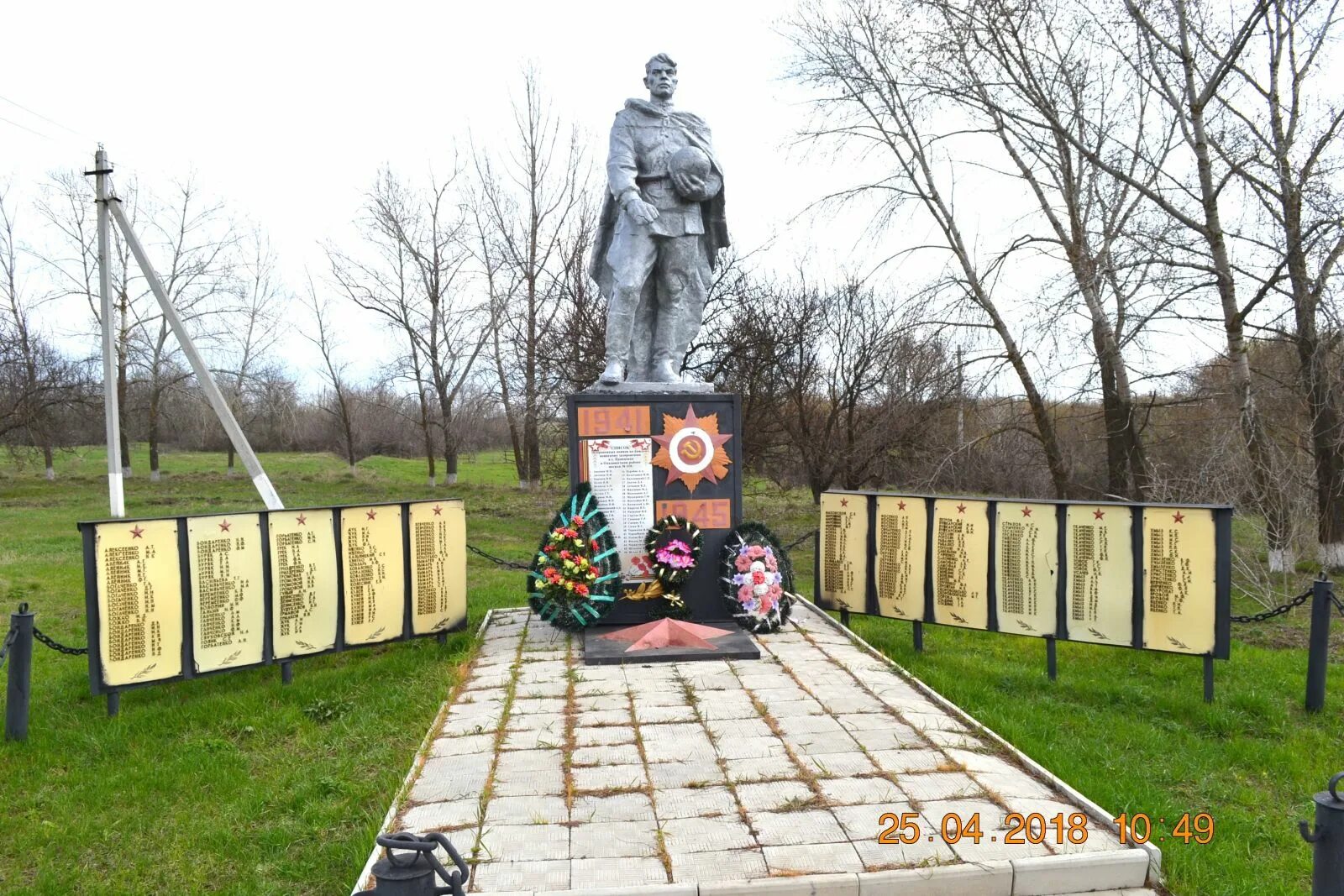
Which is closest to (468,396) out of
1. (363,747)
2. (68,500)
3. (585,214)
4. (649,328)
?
(585,214)

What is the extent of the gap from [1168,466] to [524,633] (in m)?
7.39

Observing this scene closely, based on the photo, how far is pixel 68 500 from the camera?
742 inches

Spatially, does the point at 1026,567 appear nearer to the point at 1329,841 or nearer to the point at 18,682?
the point at 1329,841

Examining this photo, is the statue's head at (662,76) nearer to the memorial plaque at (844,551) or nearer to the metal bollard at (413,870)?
the memorial plaque at (844,551)

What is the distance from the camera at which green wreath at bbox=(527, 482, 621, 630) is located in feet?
18.4

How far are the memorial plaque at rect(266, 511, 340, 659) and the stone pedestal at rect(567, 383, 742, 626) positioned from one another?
5.46ft

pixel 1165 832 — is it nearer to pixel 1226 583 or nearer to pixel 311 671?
pixel 1226 583

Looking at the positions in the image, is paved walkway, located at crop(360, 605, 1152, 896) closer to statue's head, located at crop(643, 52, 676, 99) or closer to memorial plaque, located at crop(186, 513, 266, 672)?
memorial plaque, located at crop(186, 513, 266, 672)

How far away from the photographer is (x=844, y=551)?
6.23 m

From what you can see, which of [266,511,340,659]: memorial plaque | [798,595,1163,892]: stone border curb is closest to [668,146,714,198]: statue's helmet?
[266,511,340,659]: memorial plaque

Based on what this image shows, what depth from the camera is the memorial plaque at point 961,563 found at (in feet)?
18.1

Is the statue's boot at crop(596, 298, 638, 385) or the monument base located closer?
the monument base

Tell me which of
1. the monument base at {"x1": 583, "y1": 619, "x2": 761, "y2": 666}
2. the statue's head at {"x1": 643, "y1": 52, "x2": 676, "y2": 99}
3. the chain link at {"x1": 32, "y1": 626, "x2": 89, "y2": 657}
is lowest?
the monument base at {"x1": 583, "y1": 619, "x2": 761, "y2": 666}

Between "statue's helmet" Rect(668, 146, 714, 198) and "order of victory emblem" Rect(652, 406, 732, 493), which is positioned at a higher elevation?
"statue's helmet" Rect(668, 146, 714, 198)
